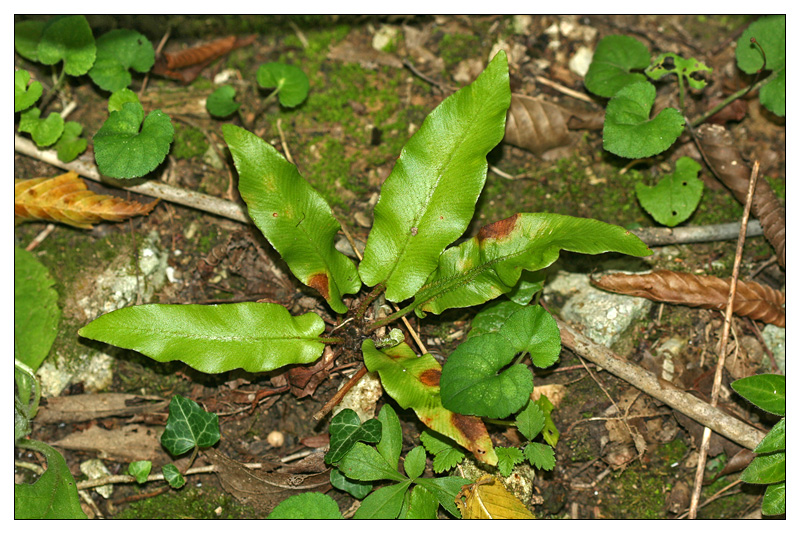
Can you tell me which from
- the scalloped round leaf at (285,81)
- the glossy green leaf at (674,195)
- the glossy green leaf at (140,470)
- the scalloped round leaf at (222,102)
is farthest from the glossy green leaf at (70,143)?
the glossy green leaf at (674,195)

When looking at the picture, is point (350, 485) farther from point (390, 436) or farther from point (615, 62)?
point (615, 62)

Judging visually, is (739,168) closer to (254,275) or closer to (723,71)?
(723,71)

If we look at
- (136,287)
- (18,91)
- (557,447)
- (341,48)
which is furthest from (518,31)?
(18,91)

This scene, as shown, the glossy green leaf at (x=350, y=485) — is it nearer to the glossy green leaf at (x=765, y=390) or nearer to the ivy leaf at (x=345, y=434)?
the ivy leaf at (x=345, y=434)

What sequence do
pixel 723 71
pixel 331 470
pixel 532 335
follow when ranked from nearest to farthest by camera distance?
pixel 532 335
pixel 331 470
pixel 723 71

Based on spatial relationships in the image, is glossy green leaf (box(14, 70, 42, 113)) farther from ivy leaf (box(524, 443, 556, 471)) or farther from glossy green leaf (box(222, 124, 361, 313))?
ivy leaf (box(524, 443, 556, 471))

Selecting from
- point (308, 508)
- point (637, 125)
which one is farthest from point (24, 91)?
point (637, 125)

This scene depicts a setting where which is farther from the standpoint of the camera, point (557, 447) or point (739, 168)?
point (739, 168)
